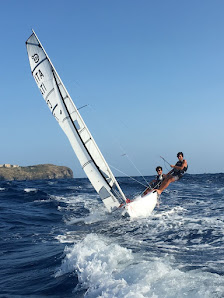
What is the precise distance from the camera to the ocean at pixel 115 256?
6.04 metres

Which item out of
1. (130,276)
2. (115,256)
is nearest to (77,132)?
(115,256)

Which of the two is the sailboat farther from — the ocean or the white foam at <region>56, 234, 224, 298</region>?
the white foam at <region>56, 234, 224, 298</region>

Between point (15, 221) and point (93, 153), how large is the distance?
4.94m

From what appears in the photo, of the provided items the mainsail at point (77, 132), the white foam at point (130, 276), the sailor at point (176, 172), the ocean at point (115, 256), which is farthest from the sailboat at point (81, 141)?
the white foam at point (130, 276)

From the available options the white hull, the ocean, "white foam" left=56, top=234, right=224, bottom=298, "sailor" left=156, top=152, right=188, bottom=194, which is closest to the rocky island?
"sailor" left=156, top=152, right=188, bottom=194

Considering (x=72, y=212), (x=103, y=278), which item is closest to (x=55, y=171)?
(x=72, y=212)

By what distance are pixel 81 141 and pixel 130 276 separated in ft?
29.7

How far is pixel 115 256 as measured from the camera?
7.74m

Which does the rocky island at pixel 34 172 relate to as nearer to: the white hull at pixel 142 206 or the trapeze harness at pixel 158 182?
the trapeze harness at pixel 158 182

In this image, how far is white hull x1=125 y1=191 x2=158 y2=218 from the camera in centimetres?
1467

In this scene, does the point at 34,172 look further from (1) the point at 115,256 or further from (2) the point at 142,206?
(1) the point at 115,256

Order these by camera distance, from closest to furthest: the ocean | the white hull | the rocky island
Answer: the ocean, the white hull, the rocky island

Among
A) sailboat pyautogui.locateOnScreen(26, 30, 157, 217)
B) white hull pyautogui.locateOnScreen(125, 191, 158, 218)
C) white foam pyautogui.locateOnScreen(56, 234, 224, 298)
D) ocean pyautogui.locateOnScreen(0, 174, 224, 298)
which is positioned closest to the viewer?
white foam pyautogui.locateOnScreen(56, 234, 224, 298)

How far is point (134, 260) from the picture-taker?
25.3 feet
